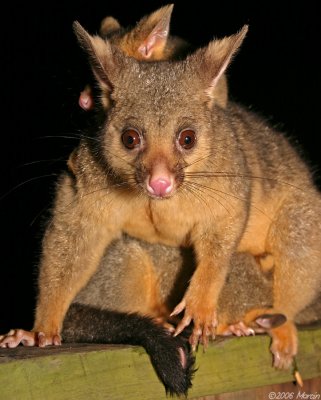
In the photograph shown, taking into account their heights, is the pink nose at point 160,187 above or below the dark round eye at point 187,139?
below

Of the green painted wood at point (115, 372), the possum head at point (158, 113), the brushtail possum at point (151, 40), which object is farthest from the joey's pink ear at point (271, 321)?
the brushtail possum at point (151, 40)

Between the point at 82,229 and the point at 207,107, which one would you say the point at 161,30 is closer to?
the point at 207,107

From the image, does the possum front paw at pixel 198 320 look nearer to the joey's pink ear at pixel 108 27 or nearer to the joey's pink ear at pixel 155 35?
the joey's pink ear at pixel 155 35

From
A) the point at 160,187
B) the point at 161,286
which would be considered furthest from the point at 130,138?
the point at 161,286

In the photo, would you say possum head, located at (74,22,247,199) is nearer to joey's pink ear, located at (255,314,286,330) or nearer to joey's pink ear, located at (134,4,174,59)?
joey's pink ear, located at (255,314,286,330)

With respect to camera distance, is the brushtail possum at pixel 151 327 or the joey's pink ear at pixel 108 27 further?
the joey's pink ear at pixel 108 27

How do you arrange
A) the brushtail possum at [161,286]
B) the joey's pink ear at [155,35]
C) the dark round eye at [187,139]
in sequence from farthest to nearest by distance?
the joey's pink ear at [155,35]
the brushtail possum at [161,286]
the dark round eye at [187,139]

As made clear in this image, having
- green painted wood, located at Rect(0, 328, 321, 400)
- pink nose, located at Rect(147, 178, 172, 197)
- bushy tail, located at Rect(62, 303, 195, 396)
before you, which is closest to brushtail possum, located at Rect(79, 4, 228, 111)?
pink nose, located at Rect(147, 178, 172, 197)

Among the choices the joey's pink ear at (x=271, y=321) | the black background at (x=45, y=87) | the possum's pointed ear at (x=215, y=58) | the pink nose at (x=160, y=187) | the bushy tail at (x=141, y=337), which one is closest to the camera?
the bushy tail at (x=141, y=337)
